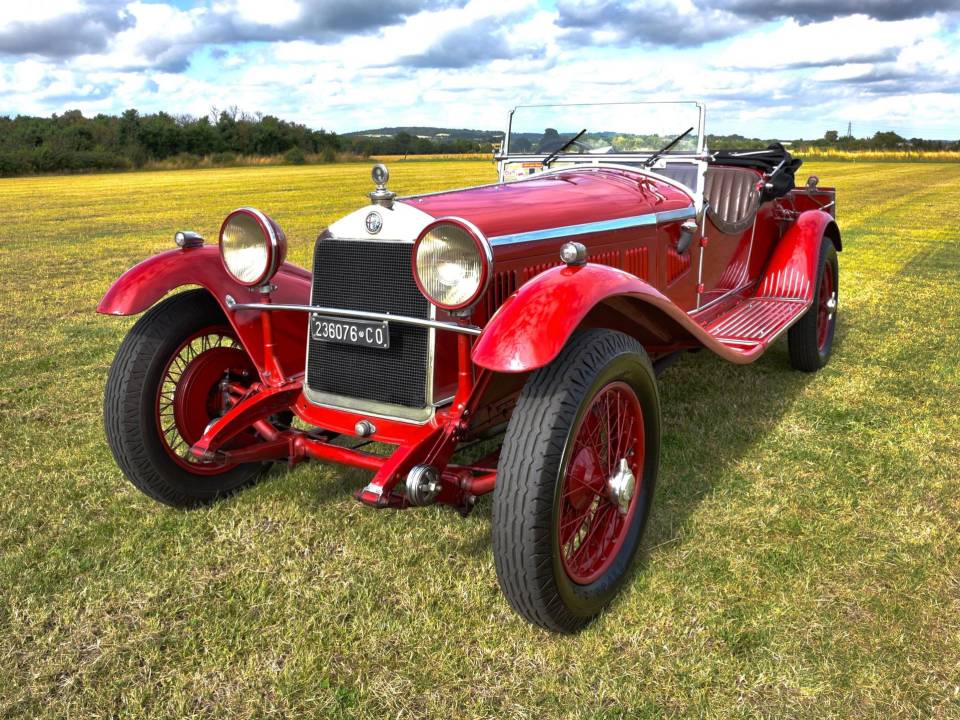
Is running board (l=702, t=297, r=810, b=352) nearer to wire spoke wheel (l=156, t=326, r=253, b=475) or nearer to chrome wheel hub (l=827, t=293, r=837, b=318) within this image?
chrome wheel hub (l=827, t=293, r=837, b=318)

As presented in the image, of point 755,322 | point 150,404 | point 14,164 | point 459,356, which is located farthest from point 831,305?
point 14,164

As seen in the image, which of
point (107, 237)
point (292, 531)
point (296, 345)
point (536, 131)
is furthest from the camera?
point (107, 237)

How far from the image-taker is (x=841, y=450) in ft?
12.9

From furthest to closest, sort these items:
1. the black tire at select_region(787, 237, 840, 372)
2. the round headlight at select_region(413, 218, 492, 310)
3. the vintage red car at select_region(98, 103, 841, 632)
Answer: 1. the black tire at select_region(787, 237, 840, 372)
2. the round headlight at select_region(413, 218, 492, 310)
3. the vintage red car at select_region(98, 103, 841, 632)

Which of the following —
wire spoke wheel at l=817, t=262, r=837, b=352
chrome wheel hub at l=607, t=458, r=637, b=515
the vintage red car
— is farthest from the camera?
wire spoke wheel at l=817, t=262, r=837, b=352

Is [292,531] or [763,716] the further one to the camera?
[292,531]

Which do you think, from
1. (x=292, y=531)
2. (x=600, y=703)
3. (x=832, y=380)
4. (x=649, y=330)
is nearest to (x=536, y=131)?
(x=649, y=330)

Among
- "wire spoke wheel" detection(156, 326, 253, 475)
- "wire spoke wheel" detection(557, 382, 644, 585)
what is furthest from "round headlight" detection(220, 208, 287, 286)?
"wire spoke wheel" detection(557, 382, 644, 585)

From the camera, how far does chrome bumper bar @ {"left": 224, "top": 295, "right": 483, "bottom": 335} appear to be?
8.44 ft

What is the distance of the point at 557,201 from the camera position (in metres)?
3.40

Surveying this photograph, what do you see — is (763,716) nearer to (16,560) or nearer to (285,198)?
(16,560)

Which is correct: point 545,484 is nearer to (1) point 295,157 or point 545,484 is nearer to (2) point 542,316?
(2) point 542,316

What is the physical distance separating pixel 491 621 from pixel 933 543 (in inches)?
75.6

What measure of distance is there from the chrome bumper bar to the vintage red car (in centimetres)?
1
